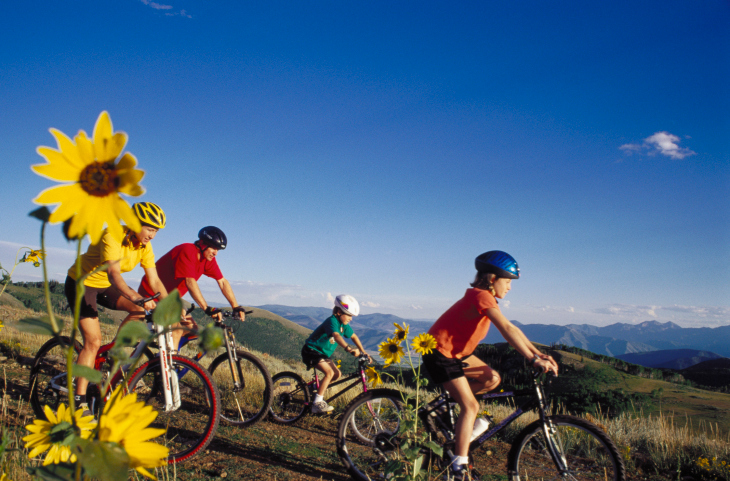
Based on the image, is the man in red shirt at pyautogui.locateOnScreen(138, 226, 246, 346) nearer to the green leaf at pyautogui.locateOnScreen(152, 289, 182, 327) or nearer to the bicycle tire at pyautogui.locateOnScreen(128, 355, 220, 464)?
the bicycle tire at pyautogui.locateOnScreen(128, 355, 220, 464)

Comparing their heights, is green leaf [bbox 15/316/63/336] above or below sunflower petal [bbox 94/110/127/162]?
below

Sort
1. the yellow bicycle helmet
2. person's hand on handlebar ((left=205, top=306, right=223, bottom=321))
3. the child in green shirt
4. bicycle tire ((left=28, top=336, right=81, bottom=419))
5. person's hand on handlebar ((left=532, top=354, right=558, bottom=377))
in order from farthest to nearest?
the child in green shirt, person's hand on handlebar ((left=205, top=306, right=223, bottom=321)), bicycle tire ((left=28, top=336, right=81, bottom=419)), the yellow bicycle helmet, person's hand on handlebar ((left=532, top=354, right=558, bottom=377))

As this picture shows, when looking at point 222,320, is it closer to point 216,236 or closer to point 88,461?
point 216,236

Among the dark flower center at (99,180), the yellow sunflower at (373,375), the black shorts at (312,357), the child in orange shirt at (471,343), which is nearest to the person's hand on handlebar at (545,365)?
the child in orange shirt at (471,343)

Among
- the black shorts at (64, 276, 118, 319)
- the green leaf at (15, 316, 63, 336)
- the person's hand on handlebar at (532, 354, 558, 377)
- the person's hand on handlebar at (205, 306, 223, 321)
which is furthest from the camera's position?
the person's hand on handlebar at (205, 306, 223, 321)

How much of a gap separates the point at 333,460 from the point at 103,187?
407 centimetres

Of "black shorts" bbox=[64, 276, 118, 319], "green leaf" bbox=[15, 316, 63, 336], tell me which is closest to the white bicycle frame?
"black shorts" bbox=[64, 276, 118, 319]

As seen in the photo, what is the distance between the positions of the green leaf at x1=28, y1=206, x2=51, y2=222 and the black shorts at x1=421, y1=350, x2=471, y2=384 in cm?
320

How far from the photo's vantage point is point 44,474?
0.65 metres

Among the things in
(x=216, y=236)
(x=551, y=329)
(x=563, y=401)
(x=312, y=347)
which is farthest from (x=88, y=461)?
(x=551, y=329)

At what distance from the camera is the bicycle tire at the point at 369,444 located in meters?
3.61

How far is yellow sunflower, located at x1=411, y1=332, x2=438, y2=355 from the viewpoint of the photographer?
3.20m

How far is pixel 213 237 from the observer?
16.5 feet

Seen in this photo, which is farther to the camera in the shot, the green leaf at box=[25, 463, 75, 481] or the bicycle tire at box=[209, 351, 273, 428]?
the bicycle tire at box=[209, 351, 273, 428]
